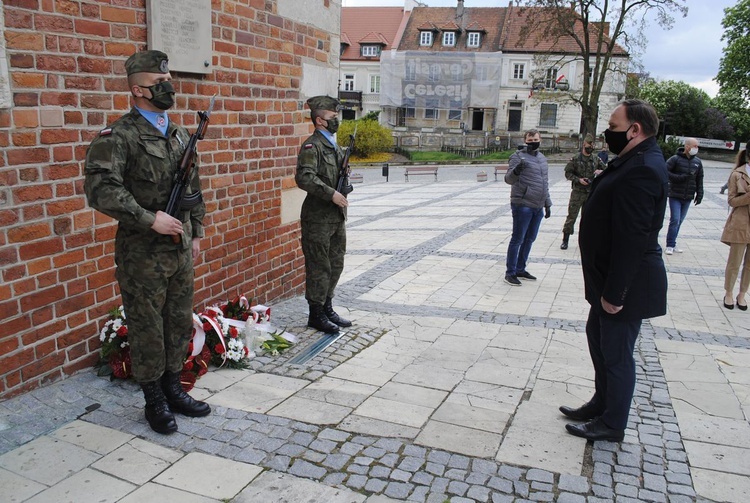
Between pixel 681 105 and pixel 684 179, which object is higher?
pixel 681 105

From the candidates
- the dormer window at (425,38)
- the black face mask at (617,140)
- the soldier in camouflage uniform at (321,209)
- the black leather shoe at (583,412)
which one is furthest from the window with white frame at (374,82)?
the black leather shoe at (583,412)

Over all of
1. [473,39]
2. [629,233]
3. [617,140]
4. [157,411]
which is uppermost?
[473,39]

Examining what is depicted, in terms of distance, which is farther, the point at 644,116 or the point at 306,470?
the point at 644,116

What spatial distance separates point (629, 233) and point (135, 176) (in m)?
2.71

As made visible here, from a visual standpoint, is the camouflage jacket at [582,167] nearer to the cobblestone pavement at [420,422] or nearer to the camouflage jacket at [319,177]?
the cobblestone pavement at [420,422]

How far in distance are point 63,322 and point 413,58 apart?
52680 millimetres

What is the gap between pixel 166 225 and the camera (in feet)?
10.8

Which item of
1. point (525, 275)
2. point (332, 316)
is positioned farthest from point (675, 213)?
point (332, 316)

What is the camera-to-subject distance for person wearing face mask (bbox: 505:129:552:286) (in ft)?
24.7

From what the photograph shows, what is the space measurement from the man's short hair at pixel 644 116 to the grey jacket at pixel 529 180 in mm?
4010

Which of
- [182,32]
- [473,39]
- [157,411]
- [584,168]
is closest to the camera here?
[157,411]

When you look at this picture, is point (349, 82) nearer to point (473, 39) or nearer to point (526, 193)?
point (473, 39)

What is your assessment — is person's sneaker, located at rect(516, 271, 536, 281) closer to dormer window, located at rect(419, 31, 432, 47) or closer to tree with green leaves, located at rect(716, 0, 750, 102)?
tree with green leaves, located at rect(716, 0, 750, 102)

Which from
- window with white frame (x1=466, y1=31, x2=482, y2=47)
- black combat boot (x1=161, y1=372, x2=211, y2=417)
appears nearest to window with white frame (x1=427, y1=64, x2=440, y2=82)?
window with white frame (x1=466, y1=31, x2=482, y2=47)
